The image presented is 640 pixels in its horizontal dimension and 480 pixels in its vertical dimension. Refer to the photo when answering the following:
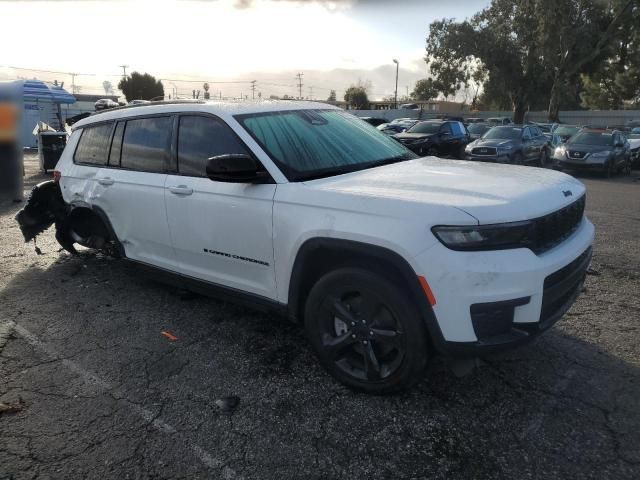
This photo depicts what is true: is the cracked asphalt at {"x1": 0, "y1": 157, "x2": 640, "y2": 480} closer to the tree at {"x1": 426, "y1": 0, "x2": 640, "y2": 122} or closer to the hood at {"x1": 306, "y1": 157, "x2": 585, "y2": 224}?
the hood at {"x1": 306, "y1": 157, "x2": 585, "y2": 224}

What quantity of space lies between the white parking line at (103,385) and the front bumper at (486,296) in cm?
134

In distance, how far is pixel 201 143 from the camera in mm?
3812

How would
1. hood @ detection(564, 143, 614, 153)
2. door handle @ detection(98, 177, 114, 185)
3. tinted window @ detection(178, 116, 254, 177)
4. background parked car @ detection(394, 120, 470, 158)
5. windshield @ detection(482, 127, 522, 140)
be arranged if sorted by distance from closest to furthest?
tinted window @ detection(178, 116, 254, 177), door handle @ detection(98, 177, 114, 185), hood @ detection(564, 143, 614, 153), windshield @ detection(482, 127, 522, 140), background parked car @ detection(394, 120, 470, 158)

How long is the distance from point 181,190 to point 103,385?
1.50 m

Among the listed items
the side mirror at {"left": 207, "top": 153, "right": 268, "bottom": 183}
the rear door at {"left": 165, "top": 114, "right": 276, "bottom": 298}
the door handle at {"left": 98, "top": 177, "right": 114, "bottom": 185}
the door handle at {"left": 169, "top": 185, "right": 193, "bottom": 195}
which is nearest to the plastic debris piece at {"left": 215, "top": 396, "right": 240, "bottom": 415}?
the rear door at {"left": 165, "top": 114, "right": 276, "bottom": 298}

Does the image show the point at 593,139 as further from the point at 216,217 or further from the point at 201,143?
the point at 216,217

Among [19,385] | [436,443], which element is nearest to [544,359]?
[436,443]

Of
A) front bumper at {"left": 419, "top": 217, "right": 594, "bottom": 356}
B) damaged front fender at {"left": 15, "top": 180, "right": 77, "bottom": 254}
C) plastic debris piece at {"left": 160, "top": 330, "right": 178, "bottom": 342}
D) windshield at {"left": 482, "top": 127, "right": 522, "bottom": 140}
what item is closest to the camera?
front bumper at {"left": 419, "top": 217, "right": 594, "bottom": 356}

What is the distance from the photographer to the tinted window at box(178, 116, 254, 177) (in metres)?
3.61

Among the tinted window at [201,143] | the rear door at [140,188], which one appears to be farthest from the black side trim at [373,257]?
the rear door at [140,188]

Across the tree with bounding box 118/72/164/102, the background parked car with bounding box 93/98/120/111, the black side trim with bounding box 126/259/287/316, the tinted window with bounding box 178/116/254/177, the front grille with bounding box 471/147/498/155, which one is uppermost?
the tree with bounding box 118/72/164/102

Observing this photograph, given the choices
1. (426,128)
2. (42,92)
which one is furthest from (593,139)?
(42,92)

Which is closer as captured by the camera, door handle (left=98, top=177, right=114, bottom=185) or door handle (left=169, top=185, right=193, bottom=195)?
door handle (left=169, top=185, right=193, bottom=195)

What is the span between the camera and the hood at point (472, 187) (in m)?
2.63
